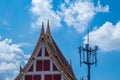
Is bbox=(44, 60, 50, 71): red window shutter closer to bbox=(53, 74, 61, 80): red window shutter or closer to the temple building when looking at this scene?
the temple building

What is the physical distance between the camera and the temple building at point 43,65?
54781 millimetres

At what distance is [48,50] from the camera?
5550cm

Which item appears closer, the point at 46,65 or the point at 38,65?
the point at 46,65

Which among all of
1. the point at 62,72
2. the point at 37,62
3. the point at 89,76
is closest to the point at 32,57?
the point at 37,62

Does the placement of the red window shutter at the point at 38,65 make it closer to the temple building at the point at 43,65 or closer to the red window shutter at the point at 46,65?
the temple building at the point at 43,65

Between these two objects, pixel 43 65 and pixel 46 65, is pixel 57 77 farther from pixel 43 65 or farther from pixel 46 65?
pixel 43 65

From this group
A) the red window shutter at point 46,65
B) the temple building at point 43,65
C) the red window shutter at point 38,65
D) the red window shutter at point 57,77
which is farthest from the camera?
the red window shutter at point 38,65

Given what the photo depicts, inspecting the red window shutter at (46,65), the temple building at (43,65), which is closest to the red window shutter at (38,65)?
the temple building at (43,65)

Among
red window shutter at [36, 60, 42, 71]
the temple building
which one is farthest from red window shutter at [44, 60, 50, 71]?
red window shutter at [36, 60, 42, 71]

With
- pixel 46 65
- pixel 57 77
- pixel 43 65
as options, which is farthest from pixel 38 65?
pixel 57 77

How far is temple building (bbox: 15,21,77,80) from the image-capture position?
5478 centimetres

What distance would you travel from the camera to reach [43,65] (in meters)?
55.4

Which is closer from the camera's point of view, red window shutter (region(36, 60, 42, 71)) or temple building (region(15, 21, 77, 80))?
temple building (region(15, 21, 77, 80))

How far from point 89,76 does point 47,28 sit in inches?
383
